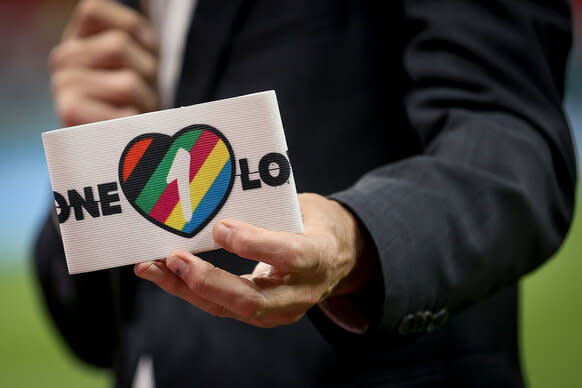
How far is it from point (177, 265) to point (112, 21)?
59 centimetres

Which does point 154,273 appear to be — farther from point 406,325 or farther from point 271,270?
point 406,325

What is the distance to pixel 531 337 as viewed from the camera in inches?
81.6

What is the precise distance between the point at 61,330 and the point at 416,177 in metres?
0.72

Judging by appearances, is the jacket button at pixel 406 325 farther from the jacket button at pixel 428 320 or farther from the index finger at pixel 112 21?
the index finger at pixel 112 21

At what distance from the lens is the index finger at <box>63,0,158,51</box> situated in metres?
0.83

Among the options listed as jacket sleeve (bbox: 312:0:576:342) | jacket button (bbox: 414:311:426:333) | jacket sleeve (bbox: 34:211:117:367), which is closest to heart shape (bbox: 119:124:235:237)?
jacket sleeve (bbox: 312:0:576:342)

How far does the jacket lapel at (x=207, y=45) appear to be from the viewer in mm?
723

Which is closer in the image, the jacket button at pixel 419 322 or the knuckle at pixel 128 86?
the jacket button at pixel 419 322

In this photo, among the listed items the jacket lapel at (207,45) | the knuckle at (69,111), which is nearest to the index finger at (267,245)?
the jacket lapel at (207,45)

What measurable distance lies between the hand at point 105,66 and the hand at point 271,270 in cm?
45

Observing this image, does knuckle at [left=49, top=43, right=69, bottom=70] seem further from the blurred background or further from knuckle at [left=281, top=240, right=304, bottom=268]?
the blurred background

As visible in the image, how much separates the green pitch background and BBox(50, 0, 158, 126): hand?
108 centimetres

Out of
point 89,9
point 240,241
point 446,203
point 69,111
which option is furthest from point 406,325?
point 89,9

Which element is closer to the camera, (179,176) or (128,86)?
(179,176)
